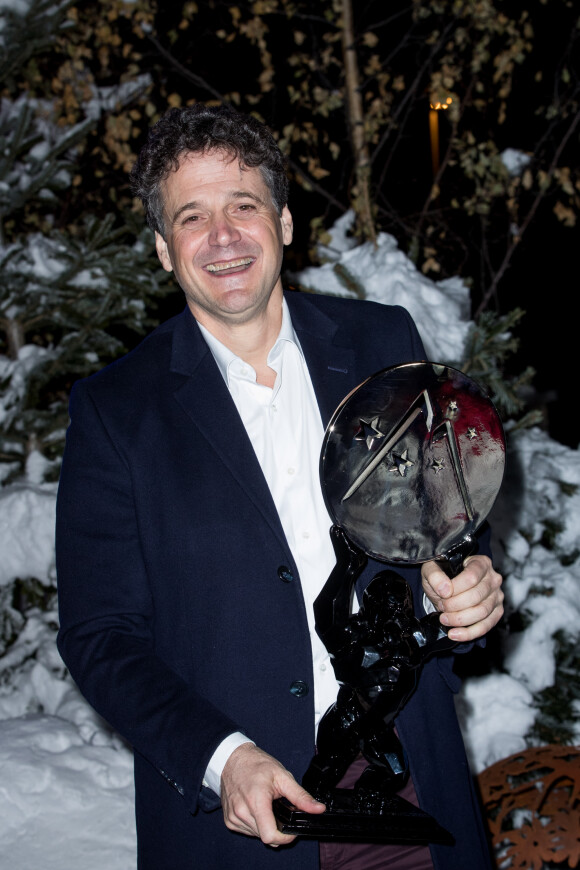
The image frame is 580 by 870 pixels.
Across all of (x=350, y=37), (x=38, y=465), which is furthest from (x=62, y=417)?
(x=350, y=37)

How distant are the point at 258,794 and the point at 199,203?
1211 mm

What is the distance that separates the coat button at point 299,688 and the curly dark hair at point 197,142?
1.10 meters

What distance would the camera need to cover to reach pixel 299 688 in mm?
1506

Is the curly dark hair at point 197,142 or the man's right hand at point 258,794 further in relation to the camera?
the curly dark hair at point 197,142

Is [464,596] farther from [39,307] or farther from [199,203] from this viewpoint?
[39,307]

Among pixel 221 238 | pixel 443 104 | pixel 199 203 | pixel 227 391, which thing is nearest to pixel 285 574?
pixel 227 391

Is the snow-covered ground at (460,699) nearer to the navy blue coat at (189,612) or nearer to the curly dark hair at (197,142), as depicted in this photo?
the navy blue coat at (189,612)

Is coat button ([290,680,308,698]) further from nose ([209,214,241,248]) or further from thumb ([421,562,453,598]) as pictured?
nose ([209,214,241,248])

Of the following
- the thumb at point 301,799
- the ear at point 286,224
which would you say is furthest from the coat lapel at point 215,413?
the thumb at point 301,799

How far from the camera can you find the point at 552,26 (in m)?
6.34

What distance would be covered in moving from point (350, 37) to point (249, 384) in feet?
15.3

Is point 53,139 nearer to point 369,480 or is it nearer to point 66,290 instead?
point 66,290

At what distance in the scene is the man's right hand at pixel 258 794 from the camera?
117 centimetres

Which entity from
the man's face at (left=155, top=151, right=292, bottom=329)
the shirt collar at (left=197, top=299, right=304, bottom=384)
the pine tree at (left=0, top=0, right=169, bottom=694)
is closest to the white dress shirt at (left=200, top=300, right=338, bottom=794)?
the shirt collar at (left=197, top=299, right=304, bottom=384)
